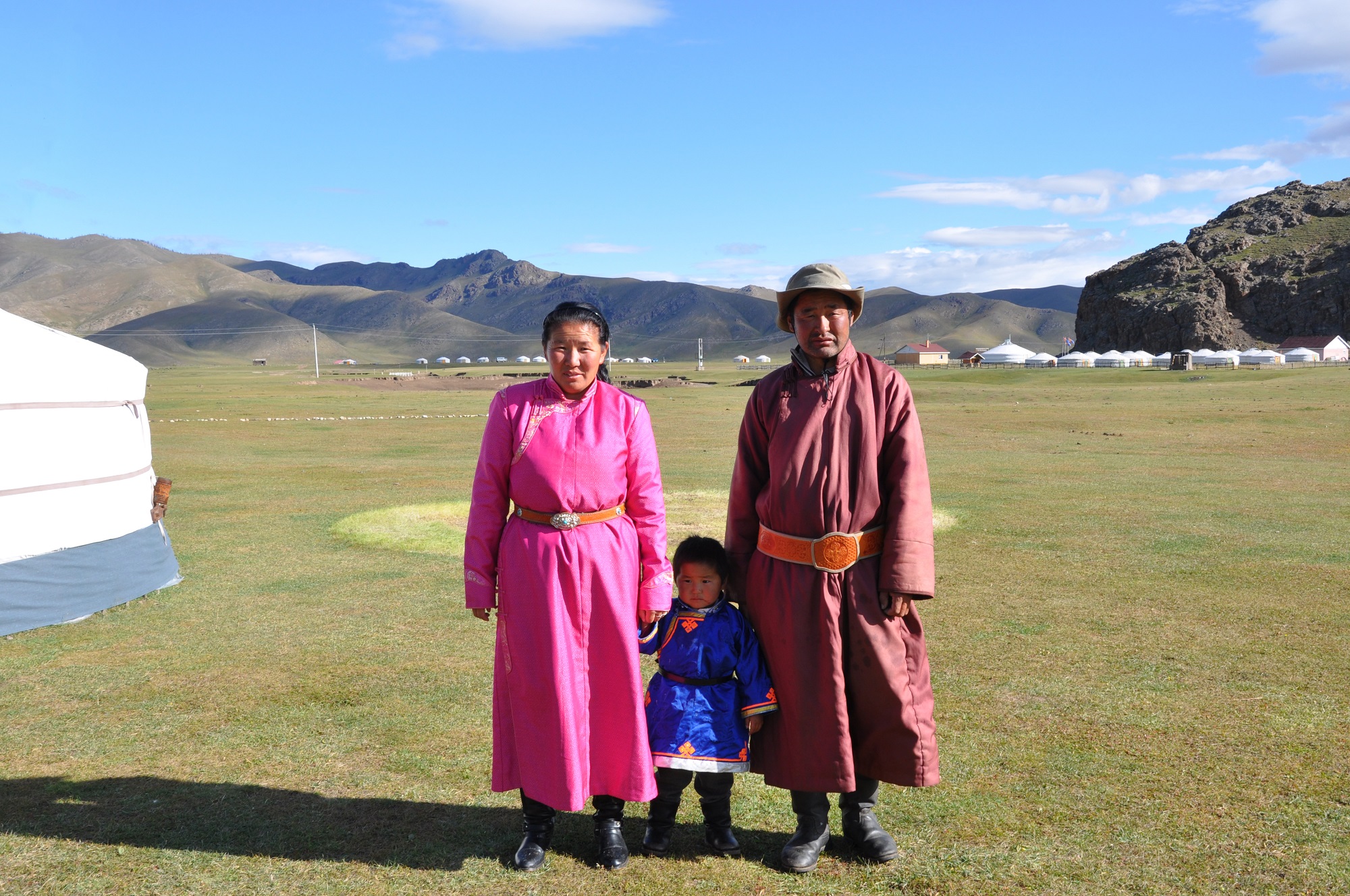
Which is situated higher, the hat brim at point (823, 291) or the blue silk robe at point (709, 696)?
the hat brim at point (823, 291)

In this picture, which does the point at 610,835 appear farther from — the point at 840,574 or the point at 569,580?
the point at 840,574

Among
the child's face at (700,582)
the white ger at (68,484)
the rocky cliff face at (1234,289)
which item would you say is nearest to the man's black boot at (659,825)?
the child's face at (700,582)

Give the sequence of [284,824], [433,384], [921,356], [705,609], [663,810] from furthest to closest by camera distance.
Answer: [921,356], [433,384], [284,824], [663,810], [705,609]

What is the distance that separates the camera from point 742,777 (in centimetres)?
421

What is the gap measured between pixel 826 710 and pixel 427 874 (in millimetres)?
1431

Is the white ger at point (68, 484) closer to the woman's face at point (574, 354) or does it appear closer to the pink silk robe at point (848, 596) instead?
the woman's face at point (574, 354)

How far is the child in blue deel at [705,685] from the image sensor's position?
3.21m

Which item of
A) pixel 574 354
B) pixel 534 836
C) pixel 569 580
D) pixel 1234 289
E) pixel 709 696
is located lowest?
pixel 534 836

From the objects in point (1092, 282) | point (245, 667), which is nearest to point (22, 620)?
point (245, 667)

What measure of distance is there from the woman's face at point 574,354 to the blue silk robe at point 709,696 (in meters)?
0.85

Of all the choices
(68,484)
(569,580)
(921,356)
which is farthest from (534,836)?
(921,356)

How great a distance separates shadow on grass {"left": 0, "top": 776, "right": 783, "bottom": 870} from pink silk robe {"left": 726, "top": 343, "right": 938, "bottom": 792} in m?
0.55

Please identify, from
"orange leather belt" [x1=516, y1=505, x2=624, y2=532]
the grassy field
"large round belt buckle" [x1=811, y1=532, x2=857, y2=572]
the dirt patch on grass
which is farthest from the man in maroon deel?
the dirt patch on grass

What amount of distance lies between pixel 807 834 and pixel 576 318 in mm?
1890
